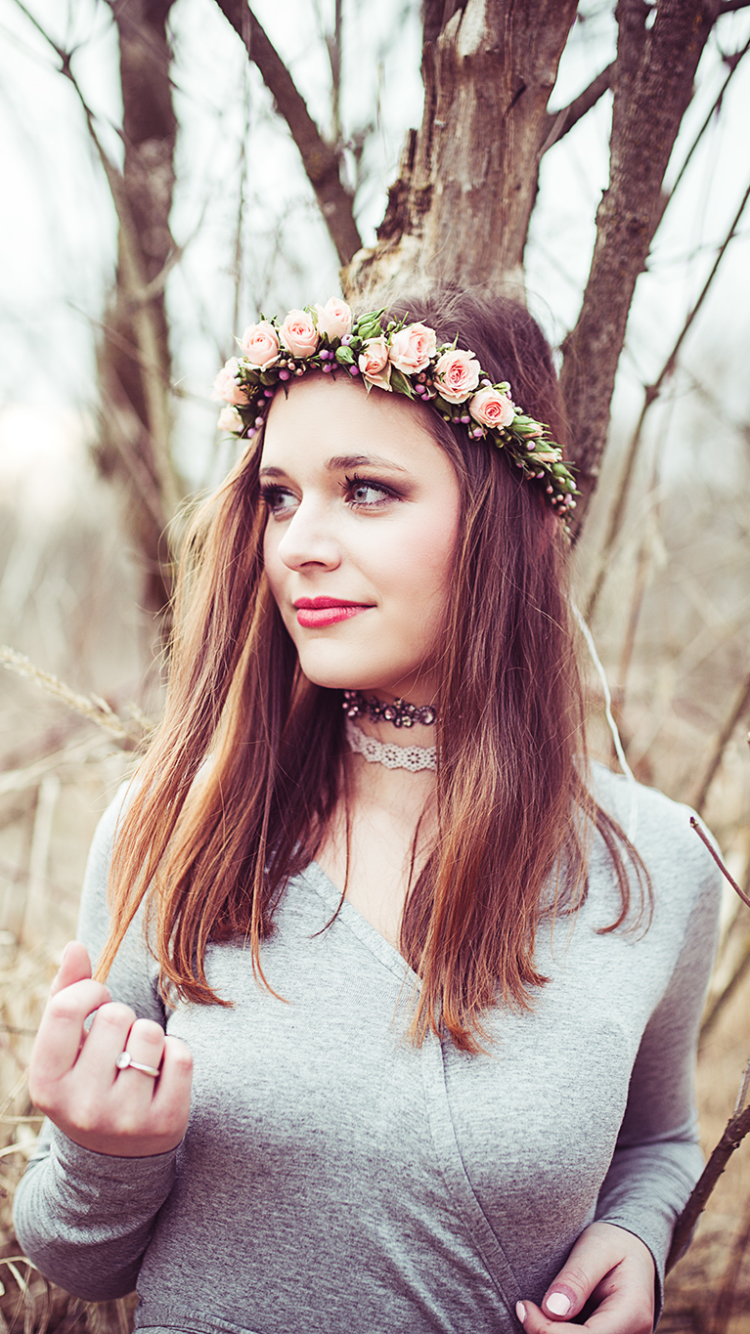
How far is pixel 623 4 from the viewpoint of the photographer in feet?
4.74

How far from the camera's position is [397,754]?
150cm

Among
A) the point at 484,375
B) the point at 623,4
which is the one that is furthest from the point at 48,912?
the point at 623,4

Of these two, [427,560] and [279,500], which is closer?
[427,560]

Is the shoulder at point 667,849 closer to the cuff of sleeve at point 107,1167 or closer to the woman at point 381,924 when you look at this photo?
the woman at point 381,924

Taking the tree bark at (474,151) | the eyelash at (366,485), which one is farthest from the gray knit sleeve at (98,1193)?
the tree bark at (474,151)

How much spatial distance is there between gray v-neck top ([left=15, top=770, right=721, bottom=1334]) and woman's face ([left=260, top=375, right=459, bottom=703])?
1.48ft

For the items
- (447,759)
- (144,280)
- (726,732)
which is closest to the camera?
(447,759)

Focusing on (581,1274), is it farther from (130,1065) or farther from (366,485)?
(366,485)

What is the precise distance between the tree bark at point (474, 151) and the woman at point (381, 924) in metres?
0.13

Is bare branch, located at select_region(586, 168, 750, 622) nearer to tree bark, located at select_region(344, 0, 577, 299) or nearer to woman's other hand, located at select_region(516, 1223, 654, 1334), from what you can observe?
tree bark, located at select_region(344, 0, 577, 299)

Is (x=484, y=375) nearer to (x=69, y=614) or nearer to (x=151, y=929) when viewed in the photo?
(x=151, y=929)

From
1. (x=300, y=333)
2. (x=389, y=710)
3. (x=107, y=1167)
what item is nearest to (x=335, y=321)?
(x=300, y=333)

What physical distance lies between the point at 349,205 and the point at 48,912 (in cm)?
229

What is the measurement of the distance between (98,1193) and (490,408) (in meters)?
1.28
